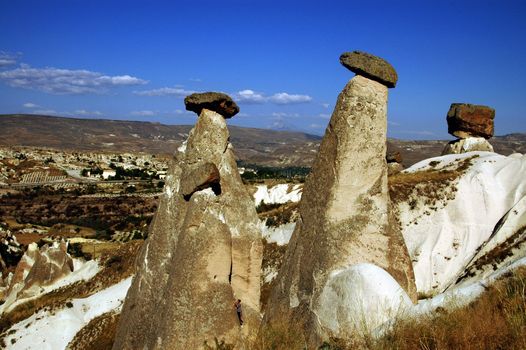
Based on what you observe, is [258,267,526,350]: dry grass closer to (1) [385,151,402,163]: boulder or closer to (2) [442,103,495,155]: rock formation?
(2) [442,103,495,155]: rock formation

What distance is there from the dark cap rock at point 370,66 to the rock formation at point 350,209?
2 cm

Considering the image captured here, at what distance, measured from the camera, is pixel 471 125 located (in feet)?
75.5

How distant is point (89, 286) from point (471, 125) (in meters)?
18.1

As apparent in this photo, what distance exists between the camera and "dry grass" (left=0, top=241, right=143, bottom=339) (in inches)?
666

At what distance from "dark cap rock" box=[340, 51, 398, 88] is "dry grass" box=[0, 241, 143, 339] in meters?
13.0

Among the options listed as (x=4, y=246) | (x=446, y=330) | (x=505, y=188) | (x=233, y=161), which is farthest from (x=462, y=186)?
(x=4, y=246)

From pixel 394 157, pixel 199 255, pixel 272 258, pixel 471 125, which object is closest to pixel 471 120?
pixel 471 125

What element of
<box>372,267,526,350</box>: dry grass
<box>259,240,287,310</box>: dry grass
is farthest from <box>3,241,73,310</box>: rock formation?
<box>372,267,526,350</box>: dry grass

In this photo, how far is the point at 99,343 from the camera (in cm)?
1309

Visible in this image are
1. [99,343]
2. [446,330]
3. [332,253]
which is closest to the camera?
[446,330]

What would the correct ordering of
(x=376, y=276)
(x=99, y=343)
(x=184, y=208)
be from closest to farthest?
(x=376, y=276) < (x=184, y=208) < (x=99, y=343)

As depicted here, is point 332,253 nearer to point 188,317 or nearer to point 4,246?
point 188,317

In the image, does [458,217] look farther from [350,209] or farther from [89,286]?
[89,286]

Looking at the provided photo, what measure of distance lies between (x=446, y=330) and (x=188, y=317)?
425cm
